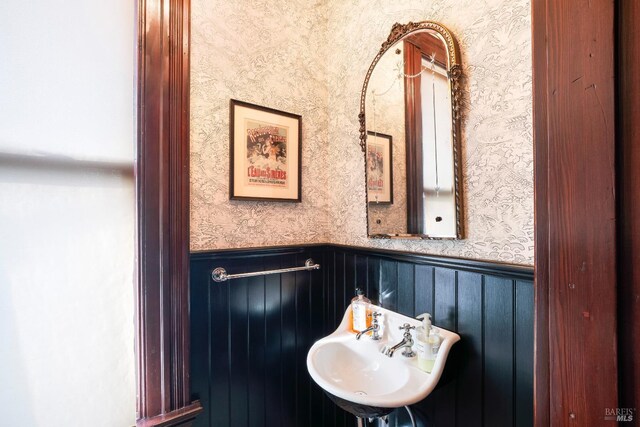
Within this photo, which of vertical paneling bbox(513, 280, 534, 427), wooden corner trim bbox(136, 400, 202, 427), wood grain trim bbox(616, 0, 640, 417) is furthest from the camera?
wooden corner trim bbox(136, 400, 202, 427)

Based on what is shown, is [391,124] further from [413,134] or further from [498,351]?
[498,351]

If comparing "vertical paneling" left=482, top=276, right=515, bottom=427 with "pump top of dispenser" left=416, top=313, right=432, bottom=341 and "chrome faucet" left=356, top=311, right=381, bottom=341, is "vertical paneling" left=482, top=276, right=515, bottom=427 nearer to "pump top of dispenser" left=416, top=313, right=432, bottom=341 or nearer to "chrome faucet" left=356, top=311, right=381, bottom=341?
"pump top of dispenser" left=416, top=313, right=432, bottom=341

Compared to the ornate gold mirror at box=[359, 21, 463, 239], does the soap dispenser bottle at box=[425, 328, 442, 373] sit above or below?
below

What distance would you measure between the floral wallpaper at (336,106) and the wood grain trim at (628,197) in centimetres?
51

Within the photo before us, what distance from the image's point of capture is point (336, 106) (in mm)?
1566

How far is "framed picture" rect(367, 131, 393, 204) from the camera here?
1279 mm

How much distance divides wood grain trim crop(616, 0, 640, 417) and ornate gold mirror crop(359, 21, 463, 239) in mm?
639

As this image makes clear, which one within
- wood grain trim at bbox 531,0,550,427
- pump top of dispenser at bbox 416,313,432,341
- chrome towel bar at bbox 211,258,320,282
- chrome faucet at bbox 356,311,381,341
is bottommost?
chrome faucet at bbox 356,311,381,341

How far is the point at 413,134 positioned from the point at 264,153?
69 cm

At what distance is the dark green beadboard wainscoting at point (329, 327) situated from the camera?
892 mm

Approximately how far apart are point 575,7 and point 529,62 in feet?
1.66

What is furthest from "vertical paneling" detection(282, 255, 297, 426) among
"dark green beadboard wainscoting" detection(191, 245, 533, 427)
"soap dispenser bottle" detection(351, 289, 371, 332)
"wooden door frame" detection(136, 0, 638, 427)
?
"wooden door frame" detection(136, 0, 638, 427)

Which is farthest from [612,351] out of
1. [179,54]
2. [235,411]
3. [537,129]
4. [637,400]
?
[179,54]

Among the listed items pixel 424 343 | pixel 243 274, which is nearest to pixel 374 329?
pixel 424 343
